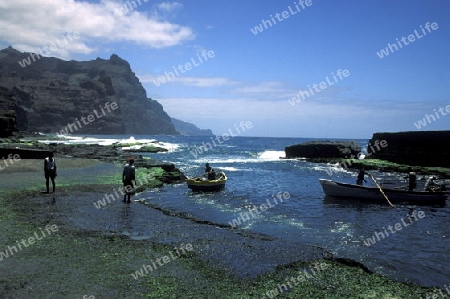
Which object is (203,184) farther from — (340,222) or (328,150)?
(328,150)

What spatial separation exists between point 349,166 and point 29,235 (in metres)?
53.5

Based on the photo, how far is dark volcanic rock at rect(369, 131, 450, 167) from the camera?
49062 millimetres

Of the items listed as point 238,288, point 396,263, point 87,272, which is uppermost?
point 87,272

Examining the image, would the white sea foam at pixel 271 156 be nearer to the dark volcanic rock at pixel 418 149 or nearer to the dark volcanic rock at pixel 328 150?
the dark volcanic rock at pixel 328 150

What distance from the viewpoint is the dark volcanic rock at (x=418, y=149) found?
4906 cm

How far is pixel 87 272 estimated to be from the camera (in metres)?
9.47

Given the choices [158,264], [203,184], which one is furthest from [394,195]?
[158,264]

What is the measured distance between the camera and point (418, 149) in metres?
52.4

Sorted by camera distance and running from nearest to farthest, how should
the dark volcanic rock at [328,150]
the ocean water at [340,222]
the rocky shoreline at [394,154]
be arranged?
the ocean water at [340,222] → the rocky shoreline at [394,154] → the dark volcanic rock at [328,150]

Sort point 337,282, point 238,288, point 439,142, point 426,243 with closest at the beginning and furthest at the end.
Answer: point 238,288 < point 337,282 < point 426,243 < point 439,142

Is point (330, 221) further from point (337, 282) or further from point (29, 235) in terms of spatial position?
point (29, 235)

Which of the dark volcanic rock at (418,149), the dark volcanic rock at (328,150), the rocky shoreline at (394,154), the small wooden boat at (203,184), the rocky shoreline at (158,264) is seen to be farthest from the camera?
the dark volcanic rock at (328,150)

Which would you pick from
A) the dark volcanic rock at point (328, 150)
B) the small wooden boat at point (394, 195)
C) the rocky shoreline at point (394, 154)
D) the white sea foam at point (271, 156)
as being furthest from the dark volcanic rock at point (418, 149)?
the white sea foam at point (271, 156)

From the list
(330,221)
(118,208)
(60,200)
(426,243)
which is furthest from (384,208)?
(60,200)
